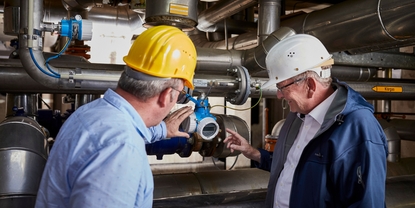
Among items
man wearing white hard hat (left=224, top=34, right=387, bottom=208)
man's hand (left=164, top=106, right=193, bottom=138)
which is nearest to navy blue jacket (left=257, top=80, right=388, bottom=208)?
man wearing white hard hat (left=224, top=34, right=387, bottom=208)

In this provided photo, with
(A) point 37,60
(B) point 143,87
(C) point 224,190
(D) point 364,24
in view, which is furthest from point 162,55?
(C) point 224,190

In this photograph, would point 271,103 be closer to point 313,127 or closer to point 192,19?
point 192,19

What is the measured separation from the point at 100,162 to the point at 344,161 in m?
0.77

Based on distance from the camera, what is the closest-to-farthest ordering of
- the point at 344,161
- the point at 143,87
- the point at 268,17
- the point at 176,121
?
the point at 143,87, the point at 344,161, the point at 176,121, the point at 268,17

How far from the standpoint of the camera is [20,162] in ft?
5.18

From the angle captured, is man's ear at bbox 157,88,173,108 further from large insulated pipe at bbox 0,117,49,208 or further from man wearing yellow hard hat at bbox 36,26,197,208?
large insulated pipe at bbox 0,117,49,208

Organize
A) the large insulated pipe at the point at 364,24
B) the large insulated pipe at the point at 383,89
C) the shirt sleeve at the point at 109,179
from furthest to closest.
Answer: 1. the large insulated pipe at the point at 383,89
2. the large insulated pipe at the point at 364,24
3. the shirt sleeve at the point at 109,179

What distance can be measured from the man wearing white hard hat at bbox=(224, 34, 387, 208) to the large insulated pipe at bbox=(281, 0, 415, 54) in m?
0.53

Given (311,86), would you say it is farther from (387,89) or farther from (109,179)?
(387,89)

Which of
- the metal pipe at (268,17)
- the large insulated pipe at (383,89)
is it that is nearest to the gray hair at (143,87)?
the metal pipe at (268,17)

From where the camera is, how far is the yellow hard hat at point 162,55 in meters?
0.96

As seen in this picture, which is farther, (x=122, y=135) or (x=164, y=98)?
(x=164, y=98)

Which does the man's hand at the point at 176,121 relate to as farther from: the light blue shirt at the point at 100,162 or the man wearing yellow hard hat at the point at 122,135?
the light blue shirt at the point at 100,162

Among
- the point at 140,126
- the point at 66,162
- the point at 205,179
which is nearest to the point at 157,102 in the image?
the point at 140,126
